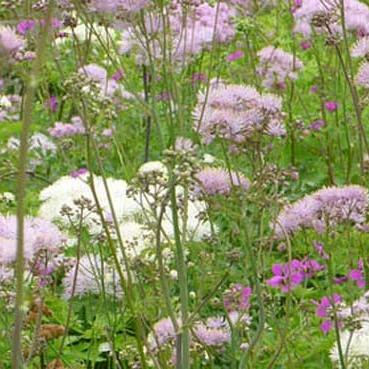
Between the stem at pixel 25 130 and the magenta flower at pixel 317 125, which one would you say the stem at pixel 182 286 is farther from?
the magenta flower at pixel 317 125

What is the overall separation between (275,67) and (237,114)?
2.86 meters

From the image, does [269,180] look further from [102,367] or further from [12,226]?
[102,367]

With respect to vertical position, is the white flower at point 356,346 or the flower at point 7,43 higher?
the flower at point 7,43

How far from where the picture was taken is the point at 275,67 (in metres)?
5.35

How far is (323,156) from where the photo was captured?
18.0 feet

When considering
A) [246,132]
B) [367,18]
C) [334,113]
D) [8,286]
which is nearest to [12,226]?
[8,286]

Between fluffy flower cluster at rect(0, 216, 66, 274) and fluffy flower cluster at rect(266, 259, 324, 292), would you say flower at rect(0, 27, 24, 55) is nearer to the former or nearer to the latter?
fluffy flower cluster at rect(0, 216, 66, 274)

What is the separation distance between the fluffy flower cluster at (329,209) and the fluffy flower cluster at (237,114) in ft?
0.69

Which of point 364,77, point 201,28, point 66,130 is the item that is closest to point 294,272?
point 364,77

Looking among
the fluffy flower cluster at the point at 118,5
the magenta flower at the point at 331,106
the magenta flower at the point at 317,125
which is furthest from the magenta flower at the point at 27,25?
the magenta flower at the point at 331,106

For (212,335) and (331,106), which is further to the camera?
(331,106)

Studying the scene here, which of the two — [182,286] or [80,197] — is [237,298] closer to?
[182,286]

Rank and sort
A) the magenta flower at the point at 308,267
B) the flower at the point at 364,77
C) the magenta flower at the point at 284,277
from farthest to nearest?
the magenta flower at the point at 308,267 < the magenta flower at the point at 284,277 < the flower at the point at 364,77

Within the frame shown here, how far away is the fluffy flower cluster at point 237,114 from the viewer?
2.50 metres
